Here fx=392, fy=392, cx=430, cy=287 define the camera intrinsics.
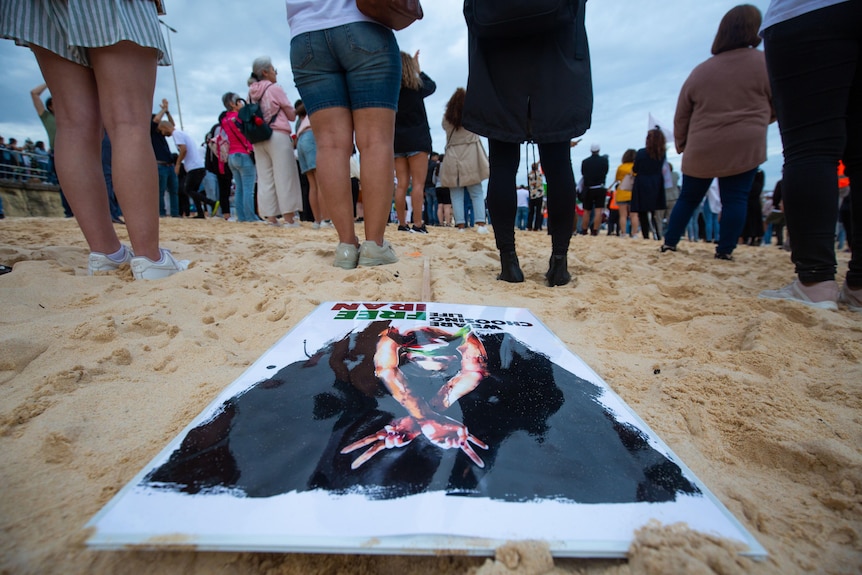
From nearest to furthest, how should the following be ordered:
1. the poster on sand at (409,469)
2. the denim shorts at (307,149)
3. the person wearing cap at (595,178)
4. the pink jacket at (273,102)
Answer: the poster on sand at (409,469) → the pink jacket at (273,102) → the denim shorts at (307,149) → the person wearing cap at (595,178)

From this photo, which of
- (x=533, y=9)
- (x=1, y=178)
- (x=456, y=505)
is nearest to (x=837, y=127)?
(x=533, y=9)

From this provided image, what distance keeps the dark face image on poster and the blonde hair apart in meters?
2.91

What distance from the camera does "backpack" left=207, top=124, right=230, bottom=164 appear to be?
14.6 feet

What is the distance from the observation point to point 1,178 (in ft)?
29.0

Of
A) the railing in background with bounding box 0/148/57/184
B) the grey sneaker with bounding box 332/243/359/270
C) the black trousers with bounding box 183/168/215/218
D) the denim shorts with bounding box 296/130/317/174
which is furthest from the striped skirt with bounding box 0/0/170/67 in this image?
the railing in background with bounding box 0/148/57/184

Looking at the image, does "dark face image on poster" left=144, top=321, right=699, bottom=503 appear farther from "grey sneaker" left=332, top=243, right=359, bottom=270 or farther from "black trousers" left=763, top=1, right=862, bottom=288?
"black trousers" left=763, top=1, right=862, bottom=288

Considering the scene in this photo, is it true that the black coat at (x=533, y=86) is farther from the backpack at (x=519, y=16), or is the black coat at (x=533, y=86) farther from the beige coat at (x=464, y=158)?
the beige coat at (x=464, y=158)

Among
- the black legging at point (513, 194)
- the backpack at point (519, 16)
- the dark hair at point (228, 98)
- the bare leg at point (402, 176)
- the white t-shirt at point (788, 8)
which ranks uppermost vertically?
the dark hair at point (228, 98)

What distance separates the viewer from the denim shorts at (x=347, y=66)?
163 cm

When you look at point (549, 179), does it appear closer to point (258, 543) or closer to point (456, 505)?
point (456, 505)

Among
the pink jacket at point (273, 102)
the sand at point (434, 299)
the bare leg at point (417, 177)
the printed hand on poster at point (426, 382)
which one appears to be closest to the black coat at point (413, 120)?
the bare leg at point (417, 177)

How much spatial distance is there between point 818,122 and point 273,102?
12.6ft

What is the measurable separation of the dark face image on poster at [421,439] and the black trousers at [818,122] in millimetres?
1160

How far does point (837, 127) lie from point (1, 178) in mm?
13468
